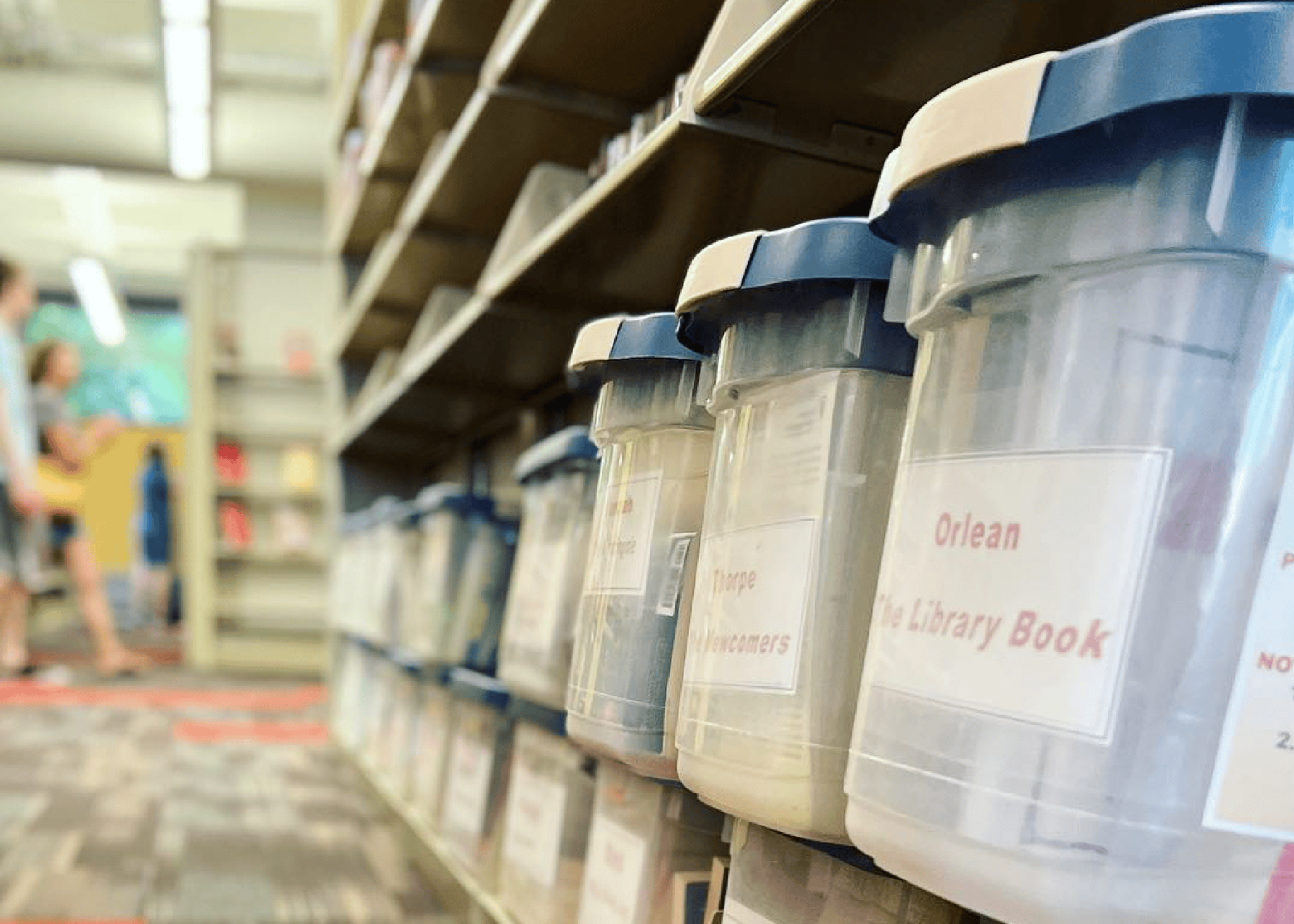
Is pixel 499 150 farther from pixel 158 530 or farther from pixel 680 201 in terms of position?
pixel 158 530

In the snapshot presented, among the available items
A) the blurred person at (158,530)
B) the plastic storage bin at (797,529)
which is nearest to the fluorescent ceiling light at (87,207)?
the blurred person at (158,530)

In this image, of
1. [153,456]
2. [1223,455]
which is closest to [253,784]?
[1223,455]

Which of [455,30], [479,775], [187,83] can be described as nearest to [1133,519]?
[479,775]

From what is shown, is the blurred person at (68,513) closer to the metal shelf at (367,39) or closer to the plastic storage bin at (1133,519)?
the metal shelf at (367,39)

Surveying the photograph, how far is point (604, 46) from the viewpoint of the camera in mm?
1737

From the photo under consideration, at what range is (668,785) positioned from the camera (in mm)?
1137

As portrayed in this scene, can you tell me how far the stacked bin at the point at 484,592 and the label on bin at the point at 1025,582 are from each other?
5.18ft

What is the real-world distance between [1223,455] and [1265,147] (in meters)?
0.14

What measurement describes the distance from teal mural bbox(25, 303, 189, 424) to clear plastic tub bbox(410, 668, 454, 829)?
37.2ft

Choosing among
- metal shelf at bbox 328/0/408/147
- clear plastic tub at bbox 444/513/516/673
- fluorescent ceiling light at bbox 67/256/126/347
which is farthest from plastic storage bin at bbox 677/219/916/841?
fluorescent ceiling light at bbox 67/256/126/347

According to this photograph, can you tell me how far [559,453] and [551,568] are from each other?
152 mm

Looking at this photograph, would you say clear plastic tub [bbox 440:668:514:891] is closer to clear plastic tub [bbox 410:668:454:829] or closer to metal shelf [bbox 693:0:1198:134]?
clear plastic tub [bbox 410:668:454:829]

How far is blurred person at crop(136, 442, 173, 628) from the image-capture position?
9.26 meters

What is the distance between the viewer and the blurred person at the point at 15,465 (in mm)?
4797
